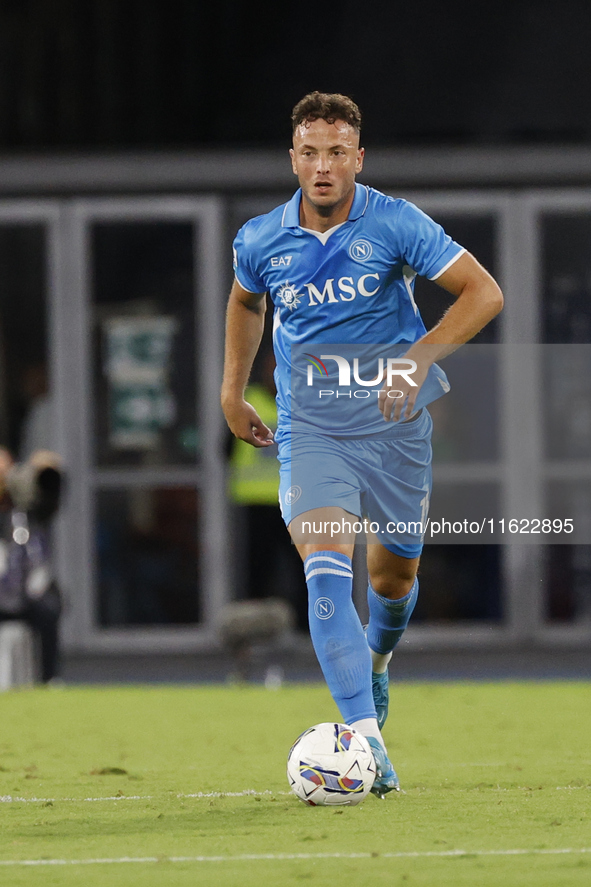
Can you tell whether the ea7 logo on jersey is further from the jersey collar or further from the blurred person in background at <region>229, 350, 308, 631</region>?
the blurred person in background at <region>229, 350, 308, 631</region>

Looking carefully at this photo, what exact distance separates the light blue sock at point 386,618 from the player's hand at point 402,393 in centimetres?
85

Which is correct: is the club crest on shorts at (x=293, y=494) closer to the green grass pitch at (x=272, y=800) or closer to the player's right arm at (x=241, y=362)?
the player's right arm at (x=241, y=362)

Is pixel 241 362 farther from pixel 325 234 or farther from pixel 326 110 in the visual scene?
pixel 326 110

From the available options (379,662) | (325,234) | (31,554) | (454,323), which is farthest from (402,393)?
(31,554)

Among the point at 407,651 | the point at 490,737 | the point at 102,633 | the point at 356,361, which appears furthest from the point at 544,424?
the point at 356,361

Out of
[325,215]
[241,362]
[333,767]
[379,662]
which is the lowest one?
[333,767]

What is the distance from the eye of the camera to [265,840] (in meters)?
3.96

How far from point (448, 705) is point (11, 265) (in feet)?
17.3

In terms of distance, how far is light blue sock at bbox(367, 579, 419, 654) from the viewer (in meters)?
5.26

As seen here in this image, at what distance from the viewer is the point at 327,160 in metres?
4.73

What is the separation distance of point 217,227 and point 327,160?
6.80 metres

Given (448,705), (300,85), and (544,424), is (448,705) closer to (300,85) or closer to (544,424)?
(544,424)

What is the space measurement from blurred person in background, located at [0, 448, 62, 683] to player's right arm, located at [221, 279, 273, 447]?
4.65 meters

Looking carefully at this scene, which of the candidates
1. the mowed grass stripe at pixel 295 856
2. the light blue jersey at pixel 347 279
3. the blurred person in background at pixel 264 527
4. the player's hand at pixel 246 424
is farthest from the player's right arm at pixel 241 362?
the blurred person in background at pixel 264 527
